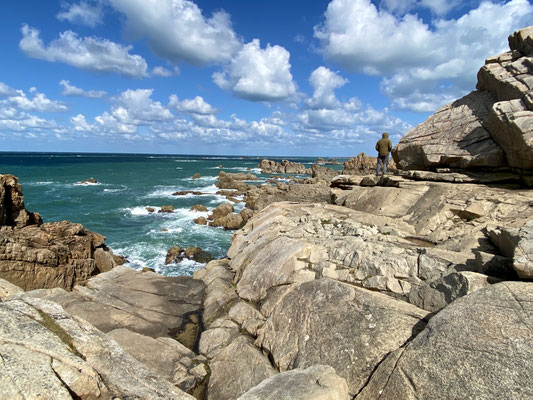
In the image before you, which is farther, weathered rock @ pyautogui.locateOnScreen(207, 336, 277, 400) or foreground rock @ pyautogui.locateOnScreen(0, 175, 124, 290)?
foreground rock @ pyautogui.locateOnScreen(0, 175, 124, 290)

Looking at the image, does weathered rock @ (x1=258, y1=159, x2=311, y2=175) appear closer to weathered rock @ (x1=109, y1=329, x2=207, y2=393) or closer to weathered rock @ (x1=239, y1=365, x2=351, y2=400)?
weathered rock @ (x1=109, y1=329, x2=207, y2=393)

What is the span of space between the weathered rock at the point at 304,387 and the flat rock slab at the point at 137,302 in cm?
635

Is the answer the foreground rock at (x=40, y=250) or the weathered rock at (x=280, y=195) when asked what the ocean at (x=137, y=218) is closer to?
the weathered rock at (x=280, y=195)

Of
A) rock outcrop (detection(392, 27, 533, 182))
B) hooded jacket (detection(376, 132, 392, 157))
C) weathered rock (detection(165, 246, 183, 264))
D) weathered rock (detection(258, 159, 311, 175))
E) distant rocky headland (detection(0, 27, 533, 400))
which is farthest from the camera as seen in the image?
weathered rock (detection(258, 159, 311, 175))

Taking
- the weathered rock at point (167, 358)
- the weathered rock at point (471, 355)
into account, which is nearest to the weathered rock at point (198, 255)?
the weathered rock at point (167, 358)

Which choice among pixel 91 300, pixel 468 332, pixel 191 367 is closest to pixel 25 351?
pixel 191 367

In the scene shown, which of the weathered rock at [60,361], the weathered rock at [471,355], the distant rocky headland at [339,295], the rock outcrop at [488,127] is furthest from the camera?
the rock outcrop at [488,127]

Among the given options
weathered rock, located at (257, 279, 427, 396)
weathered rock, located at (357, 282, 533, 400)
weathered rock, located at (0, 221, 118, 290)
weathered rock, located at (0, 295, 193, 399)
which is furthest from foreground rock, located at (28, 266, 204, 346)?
weathered rock, located at (357, 282, 533, 400)

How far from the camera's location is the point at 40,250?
16219mm

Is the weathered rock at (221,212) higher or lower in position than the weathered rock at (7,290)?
lower

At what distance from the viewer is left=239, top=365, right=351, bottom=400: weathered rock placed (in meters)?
5.57

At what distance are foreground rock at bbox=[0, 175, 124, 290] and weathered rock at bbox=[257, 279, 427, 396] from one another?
13817 millimetres

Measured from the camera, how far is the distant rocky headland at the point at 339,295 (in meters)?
5.29

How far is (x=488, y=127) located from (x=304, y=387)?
15.2 m
